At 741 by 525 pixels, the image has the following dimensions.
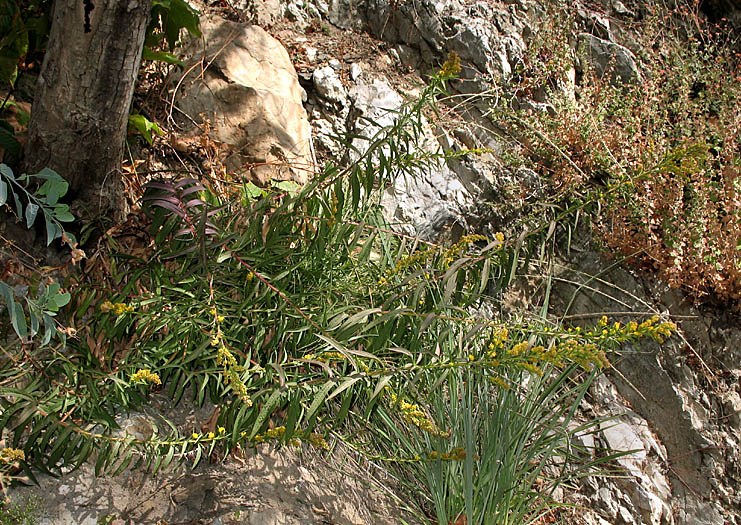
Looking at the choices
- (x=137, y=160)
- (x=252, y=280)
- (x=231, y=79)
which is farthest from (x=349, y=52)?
(x=252, y=280)

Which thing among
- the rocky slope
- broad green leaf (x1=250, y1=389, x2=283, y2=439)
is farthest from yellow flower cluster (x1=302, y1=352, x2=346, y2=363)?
the rocky slope

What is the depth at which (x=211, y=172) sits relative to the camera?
2.72m

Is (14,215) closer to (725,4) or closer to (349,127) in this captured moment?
(349,127)

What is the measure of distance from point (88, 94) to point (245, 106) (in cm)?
102

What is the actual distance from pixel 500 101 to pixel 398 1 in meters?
1.00

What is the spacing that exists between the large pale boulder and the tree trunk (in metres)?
0.69

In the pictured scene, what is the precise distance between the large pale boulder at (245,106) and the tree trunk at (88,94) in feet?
2.27

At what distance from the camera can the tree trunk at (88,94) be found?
195cm

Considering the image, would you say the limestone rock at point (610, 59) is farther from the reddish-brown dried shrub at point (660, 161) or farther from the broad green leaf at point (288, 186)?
the broad green leaf at point (288, 186)

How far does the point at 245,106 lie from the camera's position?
2.97 metres

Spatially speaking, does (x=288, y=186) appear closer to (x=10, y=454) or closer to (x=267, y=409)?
(x=267, y=409)

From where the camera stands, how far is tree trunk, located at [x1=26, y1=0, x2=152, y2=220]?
6.39 ft

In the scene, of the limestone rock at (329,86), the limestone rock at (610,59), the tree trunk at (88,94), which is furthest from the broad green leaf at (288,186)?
the limestone rock at (610,59)

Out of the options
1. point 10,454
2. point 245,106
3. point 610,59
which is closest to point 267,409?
point 10,454
